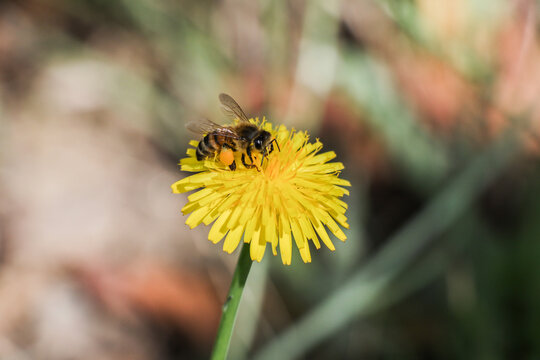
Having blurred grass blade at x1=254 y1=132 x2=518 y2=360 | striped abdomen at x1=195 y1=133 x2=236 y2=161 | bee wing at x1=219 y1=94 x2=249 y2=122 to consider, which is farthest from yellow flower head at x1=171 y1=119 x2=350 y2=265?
blurred grass blade at x1=254 y1=132 x2=518 y2=360

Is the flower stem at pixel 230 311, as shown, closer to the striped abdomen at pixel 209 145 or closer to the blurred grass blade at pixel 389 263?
the striped abdomen at pixel 209 145

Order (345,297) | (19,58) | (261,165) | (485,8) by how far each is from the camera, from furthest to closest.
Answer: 1. (19,58)
2. (485,8)
3. (345,297)
4. (261,165)

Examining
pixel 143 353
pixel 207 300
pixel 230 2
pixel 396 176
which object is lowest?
pixel 143 353

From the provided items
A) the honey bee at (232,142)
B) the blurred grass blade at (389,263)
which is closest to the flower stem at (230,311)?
the honey bee at (232,142)

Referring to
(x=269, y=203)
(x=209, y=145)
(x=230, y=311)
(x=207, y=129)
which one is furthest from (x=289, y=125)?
(x=230, y=311)

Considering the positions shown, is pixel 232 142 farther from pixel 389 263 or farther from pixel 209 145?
pixel 389 263

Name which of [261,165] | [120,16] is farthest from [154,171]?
[261,165]

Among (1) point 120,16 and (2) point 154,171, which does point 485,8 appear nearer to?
(2) point 154,171
